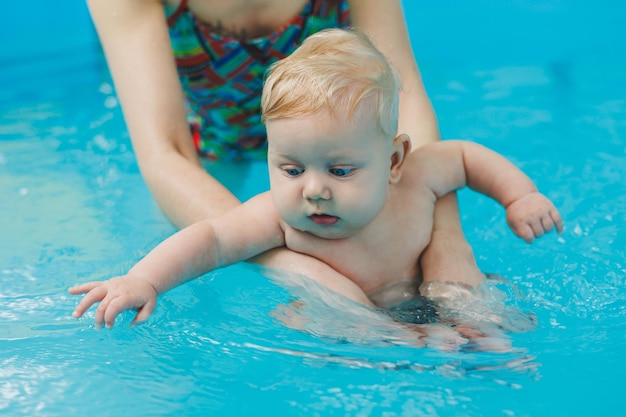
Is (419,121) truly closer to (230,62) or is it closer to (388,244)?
(388,244)

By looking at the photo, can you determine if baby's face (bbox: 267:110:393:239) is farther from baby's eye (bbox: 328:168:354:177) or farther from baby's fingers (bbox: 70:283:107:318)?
baby's fingers (bbox: 70:283:107:318)

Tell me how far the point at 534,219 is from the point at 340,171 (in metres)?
0.39

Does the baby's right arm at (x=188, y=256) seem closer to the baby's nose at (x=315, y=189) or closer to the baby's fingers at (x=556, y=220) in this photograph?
the baby's nose at (x=315, y=189)

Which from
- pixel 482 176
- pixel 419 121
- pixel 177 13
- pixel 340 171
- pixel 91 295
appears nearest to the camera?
pixel 91 295

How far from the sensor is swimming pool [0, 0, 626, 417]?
152 centimetres

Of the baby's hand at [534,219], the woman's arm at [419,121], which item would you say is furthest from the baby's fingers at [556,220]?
the woman's arm at [419,121]

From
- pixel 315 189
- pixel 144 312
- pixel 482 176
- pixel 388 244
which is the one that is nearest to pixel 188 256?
pixel 144 312

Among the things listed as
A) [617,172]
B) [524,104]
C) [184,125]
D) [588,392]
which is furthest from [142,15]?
[524,104]

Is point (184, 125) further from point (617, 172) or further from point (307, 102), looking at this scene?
point (617, 172)

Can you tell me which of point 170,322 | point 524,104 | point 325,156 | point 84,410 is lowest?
point 84,410

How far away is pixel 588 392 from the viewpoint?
1.52m

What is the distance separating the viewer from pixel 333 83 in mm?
1496

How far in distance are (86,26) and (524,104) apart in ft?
7.20

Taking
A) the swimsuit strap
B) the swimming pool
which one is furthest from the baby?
the swimsuit strap
